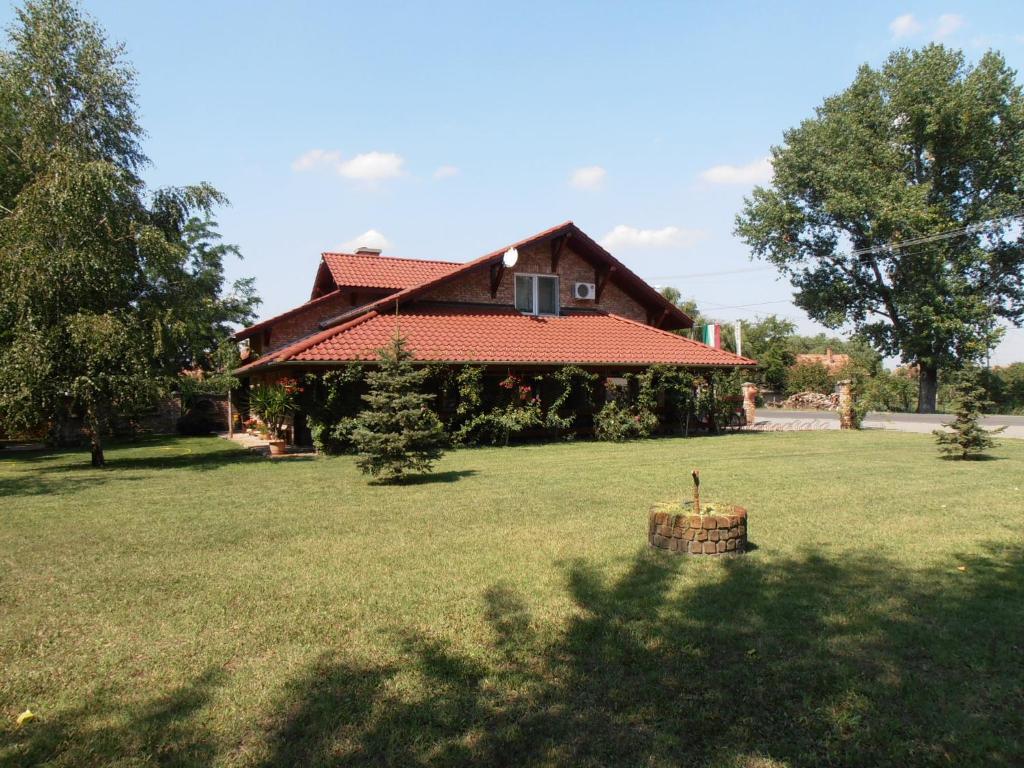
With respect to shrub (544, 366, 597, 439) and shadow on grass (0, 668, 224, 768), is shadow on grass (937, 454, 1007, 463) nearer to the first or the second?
shrub (544, 366, 597, 439)

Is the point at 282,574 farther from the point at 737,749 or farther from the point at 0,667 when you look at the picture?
the point at 737,749

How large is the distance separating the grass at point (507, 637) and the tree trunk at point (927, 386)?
109 ft

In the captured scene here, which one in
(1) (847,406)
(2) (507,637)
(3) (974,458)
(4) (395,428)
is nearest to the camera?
(2) (507,637)

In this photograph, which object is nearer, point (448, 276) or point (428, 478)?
point (428, 478)

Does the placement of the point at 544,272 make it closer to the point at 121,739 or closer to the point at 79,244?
the point at 79,244

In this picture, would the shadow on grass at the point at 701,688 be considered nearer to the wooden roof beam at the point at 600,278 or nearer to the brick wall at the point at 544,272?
the brick wall at the point at 544,272

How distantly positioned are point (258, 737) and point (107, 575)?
3594 millimetres

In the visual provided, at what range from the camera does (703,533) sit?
644 cm

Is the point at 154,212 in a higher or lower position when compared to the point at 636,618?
higher

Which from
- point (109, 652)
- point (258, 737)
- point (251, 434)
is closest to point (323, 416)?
point (251, 434)

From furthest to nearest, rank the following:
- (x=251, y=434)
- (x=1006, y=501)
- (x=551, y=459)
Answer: (x=251, y=434)
(x=551, y=459)
(x=1006, y=501)

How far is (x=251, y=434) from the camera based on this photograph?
2692cm

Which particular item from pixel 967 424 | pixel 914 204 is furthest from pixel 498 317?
pixel 914 204

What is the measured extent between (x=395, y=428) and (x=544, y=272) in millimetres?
13120
